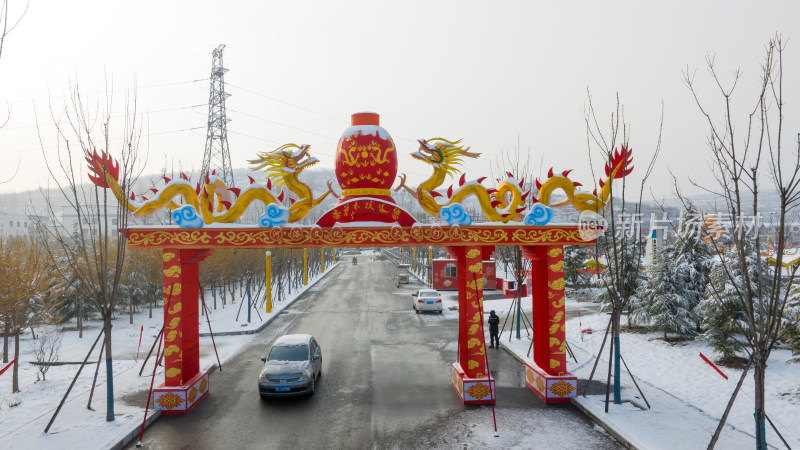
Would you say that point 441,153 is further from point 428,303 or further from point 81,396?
point 428,303

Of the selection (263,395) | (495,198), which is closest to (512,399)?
(495,198)

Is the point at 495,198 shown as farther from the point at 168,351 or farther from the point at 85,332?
the point at 85,332

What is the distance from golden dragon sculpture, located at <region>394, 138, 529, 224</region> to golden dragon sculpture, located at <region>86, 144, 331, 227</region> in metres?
2.33

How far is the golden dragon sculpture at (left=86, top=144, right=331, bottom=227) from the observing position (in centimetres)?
1076

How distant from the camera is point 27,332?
2308cm

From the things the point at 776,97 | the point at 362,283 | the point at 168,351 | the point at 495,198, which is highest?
the point at 776,97

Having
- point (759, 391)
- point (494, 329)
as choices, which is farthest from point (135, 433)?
point (494, 329)

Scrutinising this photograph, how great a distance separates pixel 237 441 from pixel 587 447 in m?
6.97

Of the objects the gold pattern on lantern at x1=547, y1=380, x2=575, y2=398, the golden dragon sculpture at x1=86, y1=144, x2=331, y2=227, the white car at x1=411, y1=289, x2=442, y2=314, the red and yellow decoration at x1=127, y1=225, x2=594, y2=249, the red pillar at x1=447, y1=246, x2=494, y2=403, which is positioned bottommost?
the white car at x1=411, y1=289, x2=442, y2=314

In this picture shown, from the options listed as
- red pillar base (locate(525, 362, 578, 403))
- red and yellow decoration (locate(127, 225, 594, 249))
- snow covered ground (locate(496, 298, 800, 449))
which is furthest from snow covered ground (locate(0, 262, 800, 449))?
red and yellow decoration (locate(127, 225, 594, 249))

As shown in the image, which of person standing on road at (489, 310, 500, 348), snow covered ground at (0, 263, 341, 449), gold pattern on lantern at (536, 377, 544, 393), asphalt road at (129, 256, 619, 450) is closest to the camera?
snow covered ground at (0, 263, 341, 449)

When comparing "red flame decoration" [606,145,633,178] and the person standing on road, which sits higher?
"red flame decoration" [606,145,633,178]

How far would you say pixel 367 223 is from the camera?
432 inches

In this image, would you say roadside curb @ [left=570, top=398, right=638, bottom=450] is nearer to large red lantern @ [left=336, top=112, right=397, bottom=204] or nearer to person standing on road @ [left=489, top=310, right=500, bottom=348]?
person standing on road @ [left=489, top=310, right=500, bottom=348]
